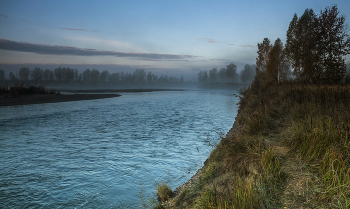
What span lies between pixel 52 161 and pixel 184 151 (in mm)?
5567

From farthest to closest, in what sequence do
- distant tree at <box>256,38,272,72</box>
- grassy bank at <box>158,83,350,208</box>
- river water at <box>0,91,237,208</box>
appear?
distant tree at <box>256,38,272,72</box> < river water at <box>0,91,237,208</box> < grassy bank at <box>158,83,350,208</box>

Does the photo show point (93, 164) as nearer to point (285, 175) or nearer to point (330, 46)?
point (285, 175)

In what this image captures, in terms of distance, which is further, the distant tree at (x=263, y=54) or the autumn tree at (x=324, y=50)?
the distant tree at (x=263, y=54)

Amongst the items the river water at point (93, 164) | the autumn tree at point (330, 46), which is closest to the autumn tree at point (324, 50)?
the autumn tree at point (330, 46)

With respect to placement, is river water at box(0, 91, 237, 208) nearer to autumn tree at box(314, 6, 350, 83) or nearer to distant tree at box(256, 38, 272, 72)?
autumn tree at box(314, 6, 350, 83)

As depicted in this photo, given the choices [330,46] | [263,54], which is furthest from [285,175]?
[263,54]

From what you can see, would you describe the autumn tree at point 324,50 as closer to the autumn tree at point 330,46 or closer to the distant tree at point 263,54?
the autumn tree at point 330,46

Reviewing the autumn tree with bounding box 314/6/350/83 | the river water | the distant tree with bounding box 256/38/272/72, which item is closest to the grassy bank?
the river water

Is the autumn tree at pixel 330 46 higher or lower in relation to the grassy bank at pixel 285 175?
higher

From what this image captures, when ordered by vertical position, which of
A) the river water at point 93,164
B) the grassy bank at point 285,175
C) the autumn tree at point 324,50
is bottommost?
the river water at point 93,164

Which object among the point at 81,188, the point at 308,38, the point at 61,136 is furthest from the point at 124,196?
the point at 308,38

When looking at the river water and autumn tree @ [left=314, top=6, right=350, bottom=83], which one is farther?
autumn tree @ [left=314, top=6, right=350, bottom=83]

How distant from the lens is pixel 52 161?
31.2 feet

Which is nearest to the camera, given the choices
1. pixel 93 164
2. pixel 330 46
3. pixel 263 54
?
pixel 93 164
